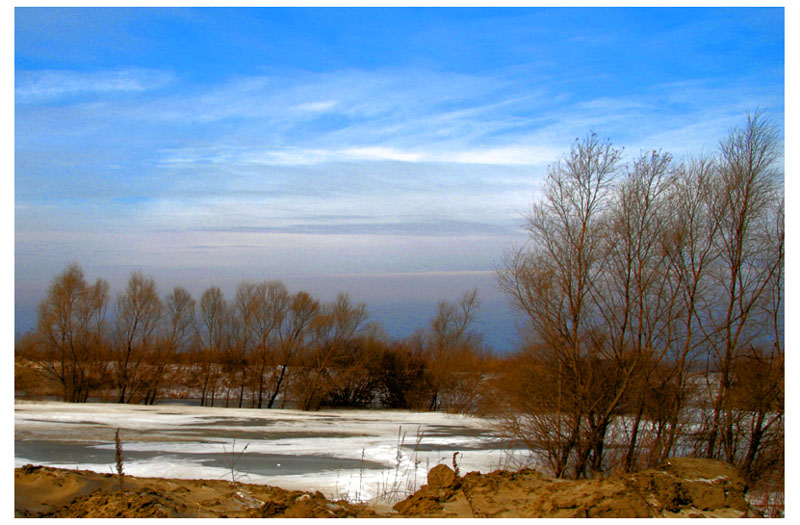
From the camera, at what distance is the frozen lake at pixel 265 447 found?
428 inches

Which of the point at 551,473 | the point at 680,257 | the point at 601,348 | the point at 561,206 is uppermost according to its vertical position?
the point at 561,206

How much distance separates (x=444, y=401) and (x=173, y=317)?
705 inches

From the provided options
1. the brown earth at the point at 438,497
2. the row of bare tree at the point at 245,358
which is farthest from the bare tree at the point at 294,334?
the brown earth at the point at 438,497

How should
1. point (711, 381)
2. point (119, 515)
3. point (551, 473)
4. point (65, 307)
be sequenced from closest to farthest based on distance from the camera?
point (119, 515), point (551, 473), point (711, 381), point (65, 307)

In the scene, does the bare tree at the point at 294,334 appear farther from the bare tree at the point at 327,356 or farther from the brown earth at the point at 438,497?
the brown earth at the point at 438,497

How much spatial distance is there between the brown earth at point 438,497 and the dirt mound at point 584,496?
13 millimetres

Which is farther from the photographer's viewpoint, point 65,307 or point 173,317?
point 173,317

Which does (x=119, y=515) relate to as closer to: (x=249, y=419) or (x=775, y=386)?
(x=775, y=386)

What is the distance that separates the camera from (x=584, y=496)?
282 inches

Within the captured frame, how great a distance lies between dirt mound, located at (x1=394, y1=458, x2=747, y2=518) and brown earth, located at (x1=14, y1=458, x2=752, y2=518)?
13mm

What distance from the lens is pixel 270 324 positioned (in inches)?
1374

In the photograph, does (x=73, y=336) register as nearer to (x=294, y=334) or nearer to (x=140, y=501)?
(x=294, y=334)

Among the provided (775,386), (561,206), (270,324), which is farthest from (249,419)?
(775,386)

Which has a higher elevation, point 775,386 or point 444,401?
point 775,386
